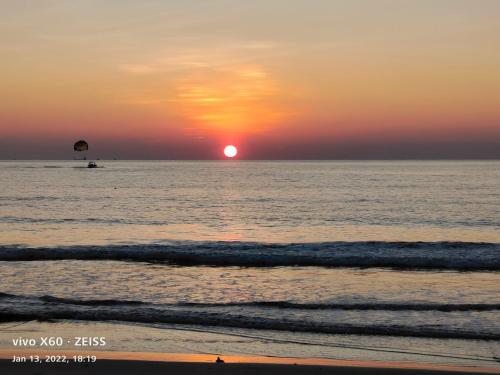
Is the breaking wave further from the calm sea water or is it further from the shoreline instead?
the shoreline

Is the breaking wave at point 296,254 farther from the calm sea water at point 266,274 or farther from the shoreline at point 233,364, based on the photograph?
the shoreline at point 233,364

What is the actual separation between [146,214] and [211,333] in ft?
Answer: 128

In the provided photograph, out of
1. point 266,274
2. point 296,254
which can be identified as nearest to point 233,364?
point 266,274

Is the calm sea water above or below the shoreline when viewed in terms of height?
above

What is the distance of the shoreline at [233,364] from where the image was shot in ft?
32.8

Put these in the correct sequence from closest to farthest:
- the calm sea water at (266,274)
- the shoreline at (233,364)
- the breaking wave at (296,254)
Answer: the shoreline at (233,364) → the calm sea water at (266,274) → the breaking wave at (296,254)

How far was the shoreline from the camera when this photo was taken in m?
9.99

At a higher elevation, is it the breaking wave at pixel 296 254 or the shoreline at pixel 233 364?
the breaking wave at pixel 296 254

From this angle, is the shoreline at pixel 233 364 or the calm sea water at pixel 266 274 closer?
the shoreline at pixel 233 364

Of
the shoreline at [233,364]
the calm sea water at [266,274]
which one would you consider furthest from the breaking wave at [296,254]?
the shoreline at [233,364]

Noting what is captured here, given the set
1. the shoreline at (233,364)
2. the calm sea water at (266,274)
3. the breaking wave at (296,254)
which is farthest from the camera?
the breaking wave at (296,254)

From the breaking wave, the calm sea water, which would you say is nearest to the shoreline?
the calm sea water

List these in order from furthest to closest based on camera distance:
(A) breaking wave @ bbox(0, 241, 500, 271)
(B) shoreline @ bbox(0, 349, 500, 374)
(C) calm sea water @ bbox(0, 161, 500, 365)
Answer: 1. (A) breaking wave @ bbox(0, 241, 500, 271)
2. (C) calm sea water @ bbox(0, 161, 500, 365)
3. (B) shoreline @ bbox(0, 349, 500, 374)

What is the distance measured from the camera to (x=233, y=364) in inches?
403
